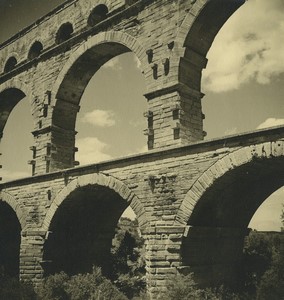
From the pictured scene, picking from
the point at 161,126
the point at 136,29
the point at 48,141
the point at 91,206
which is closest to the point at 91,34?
the point at 136,29

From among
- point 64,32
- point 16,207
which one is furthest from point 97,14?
point 16,207

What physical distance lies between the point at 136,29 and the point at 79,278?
7222 mm

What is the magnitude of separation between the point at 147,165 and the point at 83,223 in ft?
15.2

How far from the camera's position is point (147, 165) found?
30.0 feet

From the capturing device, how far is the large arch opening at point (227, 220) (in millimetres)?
8070

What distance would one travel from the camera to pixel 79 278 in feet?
33.9

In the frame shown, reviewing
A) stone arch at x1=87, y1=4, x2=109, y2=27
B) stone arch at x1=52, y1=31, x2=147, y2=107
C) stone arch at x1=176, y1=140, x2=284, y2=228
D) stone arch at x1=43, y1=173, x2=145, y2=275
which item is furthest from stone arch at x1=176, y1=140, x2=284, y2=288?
stone arch at x1=87, y1=4, x2=109, y2=27

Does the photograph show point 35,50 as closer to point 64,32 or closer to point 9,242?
point 64,32

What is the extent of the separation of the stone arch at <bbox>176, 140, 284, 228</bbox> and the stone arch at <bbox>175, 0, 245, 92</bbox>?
290 centimetres

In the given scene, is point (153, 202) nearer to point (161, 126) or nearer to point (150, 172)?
point (150, 172)

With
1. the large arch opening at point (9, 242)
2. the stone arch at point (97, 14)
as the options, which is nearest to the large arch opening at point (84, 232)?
the large arch opening at point (9, 242)

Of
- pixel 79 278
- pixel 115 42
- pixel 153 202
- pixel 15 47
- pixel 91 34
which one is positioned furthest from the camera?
pixel 15 47

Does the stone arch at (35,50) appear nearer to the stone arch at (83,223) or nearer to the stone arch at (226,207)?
the stone arch at (83,223)

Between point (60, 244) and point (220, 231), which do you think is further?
point (60, 244)
